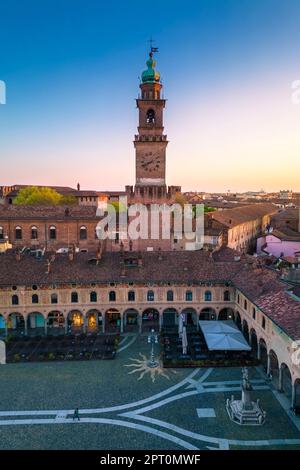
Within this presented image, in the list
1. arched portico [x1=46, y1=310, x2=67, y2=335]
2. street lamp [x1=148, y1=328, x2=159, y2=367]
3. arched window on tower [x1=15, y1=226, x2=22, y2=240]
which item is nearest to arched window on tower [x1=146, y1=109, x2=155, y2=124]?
arched window on tower [x1=15, y1=226, x2=22, y2=240]

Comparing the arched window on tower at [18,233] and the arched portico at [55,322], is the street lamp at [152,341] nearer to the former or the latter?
the arched portico at [55,322]

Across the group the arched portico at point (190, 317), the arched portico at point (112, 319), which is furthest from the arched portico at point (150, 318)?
the arched portico at point (190, 317)

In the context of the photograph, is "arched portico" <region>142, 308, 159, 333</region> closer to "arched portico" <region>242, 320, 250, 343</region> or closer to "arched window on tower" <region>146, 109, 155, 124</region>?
"arched portico" <region>242, 320, 250, 343</region>

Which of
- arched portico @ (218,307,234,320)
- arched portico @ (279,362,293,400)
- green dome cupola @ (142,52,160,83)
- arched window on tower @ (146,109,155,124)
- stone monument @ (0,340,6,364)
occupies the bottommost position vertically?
stone monument @ (0,340,6,364)

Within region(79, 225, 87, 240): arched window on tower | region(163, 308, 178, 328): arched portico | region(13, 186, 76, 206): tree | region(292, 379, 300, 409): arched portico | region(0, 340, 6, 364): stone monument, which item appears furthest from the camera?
region(13, 186, 76, 206): tree
